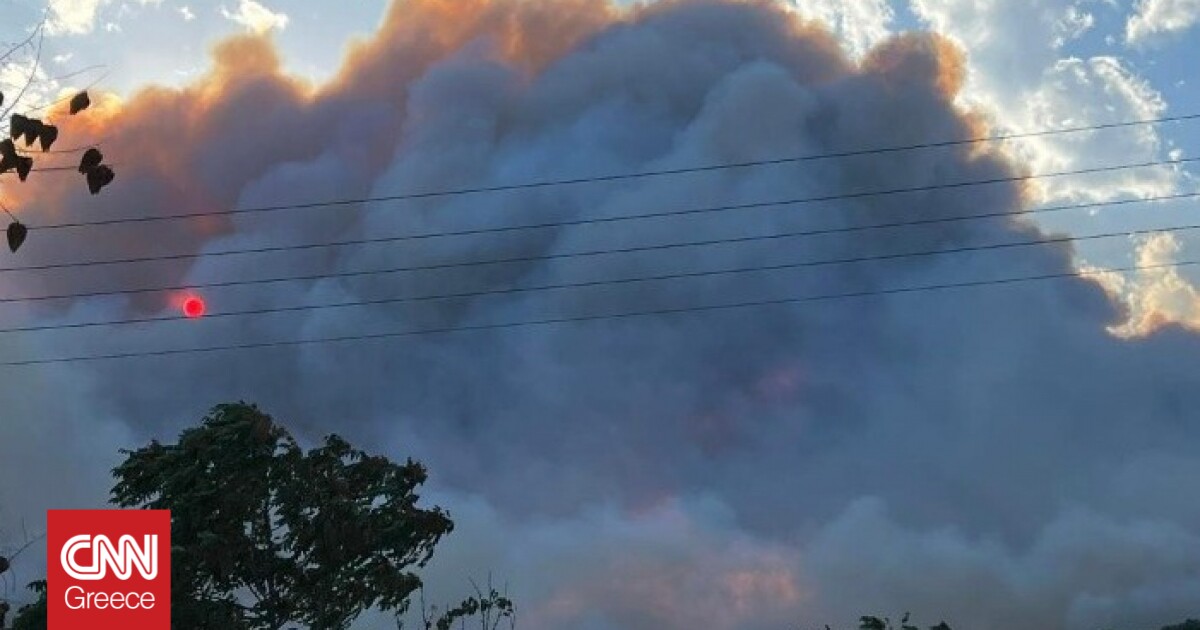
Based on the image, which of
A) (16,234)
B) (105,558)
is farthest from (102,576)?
(16,234)

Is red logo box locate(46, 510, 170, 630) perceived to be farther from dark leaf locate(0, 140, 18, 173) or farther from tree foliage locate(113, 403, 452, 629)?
dark leaf locate(0, 140, 18, 173)

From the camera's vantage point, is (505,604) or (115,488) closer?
(115,488)

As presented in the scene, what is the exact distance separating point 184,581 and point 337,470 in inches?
245

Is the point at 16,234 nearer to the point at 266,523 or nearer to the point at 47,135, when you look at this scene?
the point at 47,135

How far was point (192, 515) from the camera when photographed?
3825cm

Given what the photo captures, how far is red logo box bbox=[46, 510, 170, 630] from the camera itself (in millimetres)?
29125

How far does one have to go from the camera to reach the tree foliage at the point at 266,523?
38219mm

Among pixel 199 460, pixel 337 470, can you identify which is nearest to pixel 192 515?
pixel 199 460

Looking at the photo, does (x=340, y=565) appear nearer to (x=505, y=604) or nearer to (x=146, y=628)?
(x=146, y=628)

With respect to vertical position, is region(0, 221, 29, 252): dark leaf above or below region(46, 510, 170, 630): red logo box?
below

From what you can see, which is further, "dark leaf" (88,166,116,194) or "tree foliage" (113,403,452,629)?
"tree foliage" (113,403,452,629)

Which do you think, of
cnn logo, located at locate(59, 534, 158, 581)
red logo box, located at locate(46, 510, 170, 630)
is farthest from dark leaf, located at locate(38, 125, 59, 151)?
cnn logo, located at locate(59, 534, 158, 581)

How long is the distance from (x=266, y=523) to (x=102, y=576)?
9.31 m

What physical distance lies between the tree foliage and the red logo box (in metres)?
4.03
